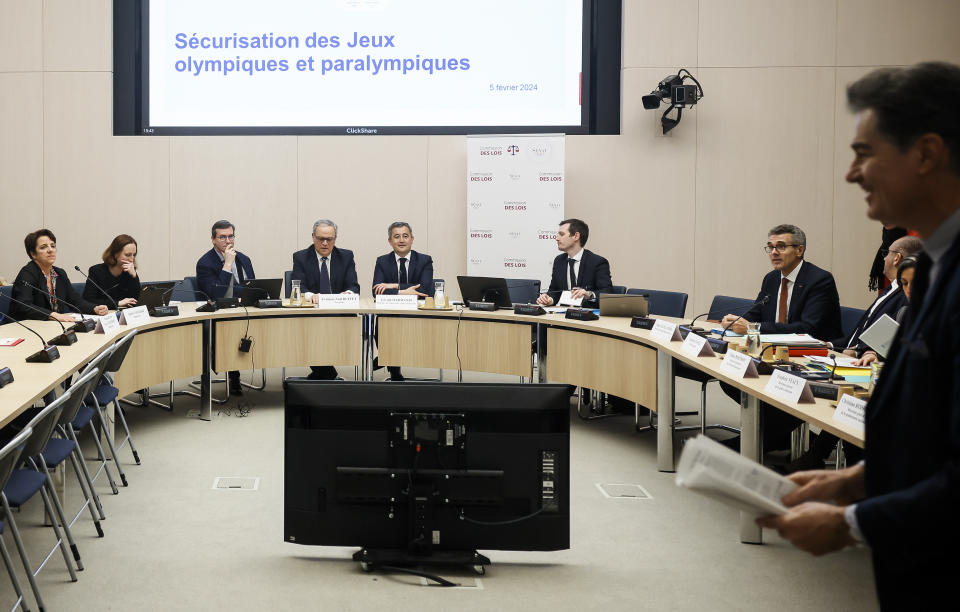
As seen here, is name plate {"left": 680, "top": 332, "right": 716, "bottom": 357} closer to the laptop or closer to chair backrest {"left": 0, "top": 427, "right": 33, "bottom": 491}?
the laptop

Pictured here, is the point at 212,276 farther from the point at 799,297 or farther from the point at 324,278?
the point at 799,297

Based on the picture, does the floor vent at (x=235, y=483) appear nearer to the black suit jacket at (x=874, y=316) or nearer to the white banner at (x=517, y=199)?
the black suit jacket at (x=874, y=316)

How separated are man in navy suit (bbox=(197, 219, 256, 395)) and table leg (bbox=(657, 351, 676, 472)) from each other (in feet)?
11.3

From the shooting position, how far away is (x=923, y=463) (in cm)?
112

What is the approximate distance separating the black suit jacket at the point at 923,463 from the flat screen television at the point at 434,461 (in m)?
1.70

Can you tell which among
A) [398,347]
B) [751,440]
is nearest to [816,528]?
[751,440]

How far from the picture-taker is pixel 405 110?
7.75 m

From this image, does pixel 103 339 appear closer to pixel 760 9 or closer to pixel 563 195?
pixel 563 195

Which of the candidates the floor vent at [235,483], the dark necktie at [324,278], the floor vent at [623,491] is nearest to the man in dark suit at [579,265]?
the dark necktie at [324,278]

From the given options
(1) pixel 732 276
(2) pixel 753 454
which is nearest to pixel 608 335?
(2) pixel 753 454

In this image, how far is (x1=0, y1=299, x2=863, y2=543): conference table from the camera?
445 centimetres

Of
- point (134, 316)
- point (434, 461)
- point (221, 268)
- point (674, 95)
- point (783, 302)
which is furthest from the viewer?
point (674, 95)

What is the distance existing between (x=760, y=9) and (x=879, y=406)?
24.4 feet

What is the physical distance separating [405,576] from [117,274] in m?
3.97
